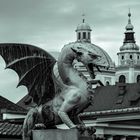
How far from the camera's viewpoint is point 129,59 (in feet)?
493

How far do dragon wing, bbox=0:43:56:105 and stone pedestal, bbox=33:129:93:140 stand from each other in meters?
0.53

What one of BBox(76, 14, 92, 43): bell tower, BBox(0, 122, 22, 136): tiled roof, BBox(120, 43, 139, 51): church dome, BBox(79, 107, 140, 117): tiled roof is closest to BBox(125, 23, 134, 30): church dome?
BBox(120, 43, 139, 51): church dome

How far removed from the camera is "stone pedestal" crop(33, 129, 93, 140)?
11977mm

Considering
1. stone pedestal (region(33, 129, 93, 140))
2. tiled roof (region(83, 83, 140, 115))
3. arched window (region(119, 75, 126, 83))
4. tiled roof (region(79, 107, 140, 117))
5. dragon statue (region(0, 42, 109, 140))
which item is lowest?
stone pedestal (region(33, 129, 93, 140))

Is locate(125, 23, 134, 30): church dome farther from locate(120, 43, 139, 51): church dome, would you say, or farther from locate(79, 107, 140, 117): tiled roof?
locate(79, 107, 140, 117): tiled roof

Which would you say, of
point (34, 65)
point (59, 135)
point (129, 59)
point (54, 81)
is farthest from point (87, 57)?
point (129, 59)

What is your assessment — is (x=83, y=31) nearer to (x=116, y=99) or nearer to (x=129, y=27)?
(x=129, y=27)

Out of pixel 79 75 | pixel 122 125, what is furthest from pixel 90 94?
pixel 122 125

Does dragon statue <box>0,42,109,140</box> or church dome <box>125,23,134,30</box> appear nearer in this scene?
dragon statue <box>0,42,109,140</box>

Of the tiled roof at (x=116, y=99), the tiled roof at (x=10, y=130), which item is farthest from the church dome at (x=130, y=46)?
the tiled roof at (x=10, y=130)

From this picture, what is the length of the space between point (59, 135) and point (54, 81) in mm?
812

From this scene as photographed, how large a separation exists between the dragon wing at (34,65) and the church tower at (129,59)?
129 metres

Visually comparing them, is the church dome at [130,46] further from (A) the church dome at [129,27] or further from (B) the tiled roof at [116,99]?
(B) the tiled roof at [116,99]

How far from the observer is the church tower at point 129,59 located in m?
145
